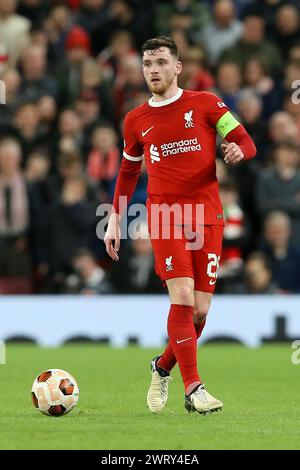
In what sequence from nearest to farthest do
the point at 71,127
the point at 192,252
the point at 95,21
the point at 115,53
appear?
the point at 192,252, the point at 71,127, the point at 115,53, the point at 95,21

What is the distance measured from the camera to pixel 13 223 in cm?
1623

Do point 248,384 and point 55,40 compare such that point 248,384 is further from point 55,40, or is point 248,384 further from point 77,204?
point 55,40

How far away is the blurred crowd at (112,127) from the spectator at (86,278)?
0.05 ft

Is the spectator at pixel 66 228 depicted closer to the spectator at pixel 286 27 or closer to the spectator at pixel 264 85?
the spectator at pixel 264 85

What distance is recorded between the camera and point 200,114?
357 inches

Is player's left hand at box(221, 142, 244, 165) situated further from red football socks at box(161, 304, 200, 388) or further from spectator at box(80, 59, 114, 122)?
spectator at box(80, 59, 114, 122)

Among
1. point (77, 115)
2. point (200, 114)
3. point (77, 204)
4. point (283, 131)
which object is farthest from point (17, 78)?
point (200, 114)

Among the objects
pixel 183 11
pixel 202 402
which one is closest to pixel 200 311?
pixel 202 402

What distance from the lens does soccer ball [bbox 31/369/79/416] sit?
28.7 feet

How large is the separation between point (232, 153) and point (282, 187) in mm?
7858

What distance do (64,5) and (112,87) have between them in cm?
219

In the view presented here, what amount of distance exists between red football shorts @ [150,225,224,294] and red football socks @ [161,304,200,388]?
257 millimetres

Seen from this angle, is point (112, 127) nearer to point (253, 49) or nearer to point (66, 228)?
point (66, 228)

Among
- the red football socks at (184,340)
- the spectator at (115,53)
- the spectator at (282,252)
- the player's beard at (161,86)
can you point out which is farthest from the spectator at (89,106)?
the red football socks at (184,340)
